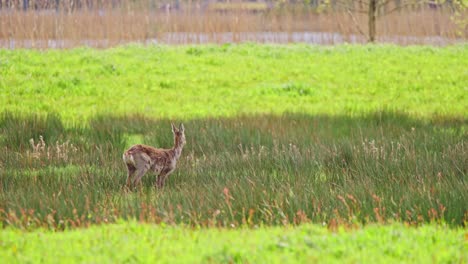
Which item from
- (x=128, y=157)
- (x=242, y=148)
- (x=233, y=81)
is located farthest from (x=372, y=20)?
(x=128, y=157)

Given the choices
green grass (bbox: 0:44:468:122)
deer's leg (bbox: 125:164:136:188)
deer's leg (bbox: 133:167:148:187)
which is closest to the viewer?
deer's leg (bbox: 133:167:148:187)

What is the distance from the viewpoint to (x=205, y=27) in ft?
92.3

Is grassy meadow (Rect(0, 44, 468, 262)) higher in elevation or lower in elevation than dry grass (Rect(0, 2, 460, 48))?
lower

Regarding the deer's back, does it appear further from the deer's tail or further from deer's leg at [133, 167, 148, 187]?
deer's leg at [133, 167, 148, 187]

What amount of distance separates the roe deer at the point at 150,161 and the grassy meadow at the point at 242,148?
0.20m

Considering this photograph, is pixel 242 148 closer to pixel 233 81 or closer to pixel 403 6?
pixel 233 81

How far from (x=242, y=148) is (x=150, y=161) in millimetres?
2872

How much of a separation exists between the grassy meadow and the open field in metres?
0.04

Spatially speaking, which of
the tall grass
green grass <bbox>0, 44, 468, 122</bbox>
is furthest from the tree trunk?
the tall grass

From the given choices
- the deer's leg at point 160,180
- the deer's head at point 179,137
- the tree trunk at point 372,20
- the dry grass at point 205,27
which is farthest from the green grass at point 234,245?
the tree trunk at point 372,20

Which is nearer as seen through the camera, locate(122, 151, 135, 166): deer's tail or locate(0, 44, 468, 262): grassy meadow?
locate(0, 44, 468, 262): grassy meadow

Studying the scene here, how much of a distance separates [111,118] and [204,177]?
5143 millimetres

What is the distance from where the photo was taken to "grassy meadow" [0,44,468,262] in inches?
289

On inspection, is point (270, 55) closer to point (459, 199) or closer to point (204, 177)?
point (204, 177)
